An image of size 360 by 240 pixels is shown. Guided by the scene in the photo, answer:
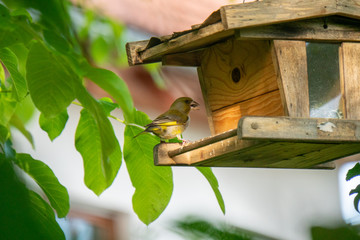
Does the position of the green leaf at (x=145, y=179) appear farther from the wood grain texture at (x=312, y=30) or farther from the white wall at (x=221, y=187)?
the white wall at (x=221, y=187)

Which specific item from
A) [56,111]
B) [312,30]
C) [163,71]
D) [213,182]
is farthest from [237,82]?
[163,71]

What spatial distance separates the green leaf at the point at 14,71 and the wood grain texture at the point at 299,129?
771 millimetres

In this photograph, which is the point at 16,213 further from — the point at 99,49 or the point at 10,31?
the point at 99,49

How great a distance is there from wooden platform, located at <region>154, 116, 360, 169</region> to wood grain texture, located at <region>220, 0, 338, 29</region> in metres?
0.39

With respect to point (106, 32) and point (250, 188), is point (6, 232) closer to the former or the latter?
point (106, 32)

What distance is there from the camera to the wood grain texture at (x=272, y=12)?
2107 millimetres

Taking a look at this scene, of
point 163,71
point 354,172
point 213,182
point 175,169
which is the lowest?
point 213,182

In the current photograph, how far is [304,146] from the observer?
2.24m

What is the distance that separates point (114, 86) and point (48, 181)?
37.3 inches

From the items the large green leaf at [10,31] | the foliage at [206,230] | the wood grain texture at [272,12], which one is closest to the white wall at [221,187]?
the wood grain texture at [272,12]

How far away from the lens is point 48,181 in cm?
165

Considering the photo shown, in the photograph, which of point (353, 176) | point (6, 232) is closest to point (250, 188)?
point (353, 176)

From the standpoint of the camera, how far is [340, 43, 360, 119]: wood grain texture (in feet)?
7.63

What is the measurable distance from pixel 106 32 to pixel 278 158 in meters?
2.59
